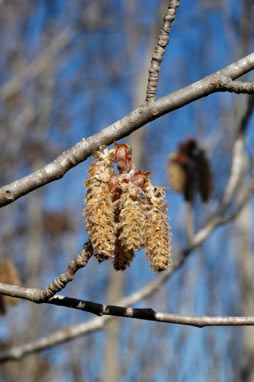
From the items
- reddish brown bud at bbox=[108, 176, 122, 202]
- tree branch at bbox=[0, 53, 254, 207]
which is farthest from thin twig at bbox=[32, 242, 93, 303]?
tree branch at bbox=[0, 53, 254, 207]

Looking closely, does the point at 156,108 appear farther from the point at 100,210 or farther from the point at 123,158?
the point at 100,210

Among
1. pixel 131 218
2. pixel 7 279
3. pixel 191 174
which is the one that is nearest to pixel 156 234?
pixel 131 218

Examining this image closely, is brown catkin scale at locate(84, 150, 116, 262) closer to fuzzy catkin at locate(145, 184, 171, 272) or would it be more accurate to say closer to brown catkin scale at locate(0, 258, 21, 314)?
fuzzy catkin at locate(145, 184, 171, 272)

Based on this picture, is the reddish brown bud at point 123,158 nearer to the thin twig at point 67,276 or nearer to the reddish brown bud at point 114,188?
the reddish brown bud at point 114,188

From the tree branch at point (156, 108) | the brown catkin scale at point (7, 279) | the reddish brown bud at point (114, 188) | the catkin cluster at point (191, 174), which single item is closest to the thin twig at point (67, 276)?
the reddish brown bud at point (114, 188)

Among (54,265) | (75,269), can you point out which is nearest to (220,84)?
(75,269)
